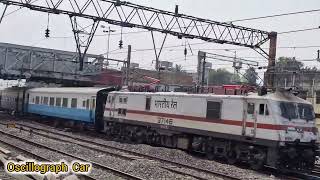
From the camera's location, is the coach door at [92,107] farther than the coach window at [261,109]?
Yes

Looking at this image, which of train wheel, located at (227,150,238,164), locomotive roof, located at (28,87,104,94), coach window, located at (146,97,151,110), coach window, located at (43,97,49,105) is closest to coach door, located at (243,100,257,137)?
train wheel, located at (227,150,238,164)

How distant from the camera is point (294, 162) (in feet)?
65.3

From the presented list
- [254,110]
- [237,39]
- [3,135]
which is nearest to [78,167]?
[254,110]

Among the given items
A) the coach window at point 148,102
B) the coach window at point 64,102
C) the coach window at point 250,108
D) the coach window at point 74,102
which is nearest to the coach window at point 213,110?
the coach window at point 250,108

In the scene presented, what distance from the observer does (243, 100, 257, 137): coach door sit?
20297 mm

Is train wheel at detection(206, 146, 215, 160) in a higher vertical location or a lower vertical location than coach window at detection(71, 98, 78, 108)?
lower

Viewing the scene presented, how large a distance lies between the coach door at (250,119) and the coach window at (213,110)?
5.59ft

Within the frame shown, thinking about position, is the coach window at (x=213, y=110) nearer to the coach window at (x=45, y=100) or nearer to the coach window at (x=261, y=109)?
the coach window at (x=261, y=109)

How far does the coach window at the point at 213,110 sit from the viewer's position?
22219 mm

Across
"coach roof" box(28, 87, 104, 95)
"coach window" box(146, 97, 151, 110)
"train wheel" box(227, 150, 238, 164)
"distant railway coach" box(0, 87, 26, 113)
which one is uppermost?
"coach roof" box(28, 87, 104, 95)

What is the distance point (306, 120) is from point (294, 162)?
72.4 inches

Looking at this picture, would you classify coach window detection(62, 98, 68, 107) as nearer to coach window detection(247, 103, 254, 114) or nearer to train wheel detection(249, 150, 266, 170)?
coach window detection(247, 103, 254, 114)

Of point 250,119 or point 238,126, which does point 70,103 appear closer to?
point 238,126

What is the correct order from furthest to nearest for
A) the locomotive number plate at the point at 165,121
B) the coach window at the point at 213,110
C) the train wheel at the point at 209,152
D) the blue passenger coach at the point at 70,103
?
1. the blue passenger coach at the point at 70,103
2. the locomotive number plate at the point at 165,121
3. the train wheel at the point at 209,152
4. the coach window at the point at 213,110
